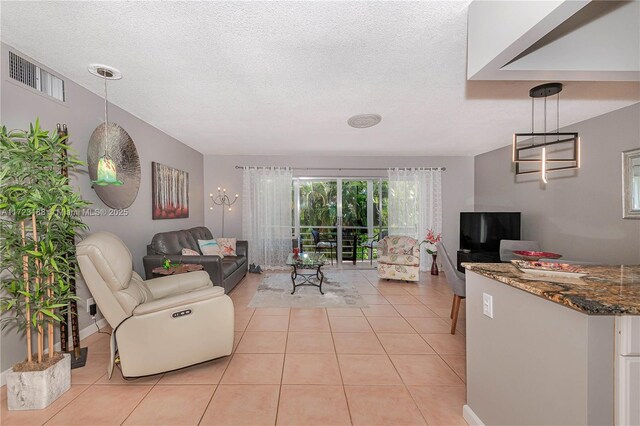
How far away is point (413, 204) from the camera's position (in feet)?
20.4

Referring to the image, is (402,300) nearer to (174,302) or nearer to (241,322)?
(241,322)

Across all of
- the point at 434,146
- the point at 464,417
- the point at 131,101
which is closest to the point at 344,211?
the point at 434,146

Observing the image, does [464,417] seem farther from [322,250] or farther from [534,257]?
[322,250]

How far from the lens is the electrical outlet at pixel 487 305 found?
162 centimetres

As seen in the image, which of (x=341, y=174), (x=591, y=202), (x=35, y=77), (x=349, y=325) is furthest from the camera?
(x=341, y=174)

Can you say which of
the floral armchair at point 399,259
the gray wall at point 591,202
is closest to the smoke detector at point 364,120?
the floral armchair at point 399,259

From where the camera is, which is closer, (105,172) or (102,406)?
(102,406)

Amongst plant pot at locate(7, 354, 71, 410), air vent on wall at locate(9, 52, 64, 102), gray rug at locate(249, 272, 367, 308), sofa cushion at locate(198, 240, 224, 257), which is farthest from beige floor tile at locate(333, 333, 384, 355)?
air vent on wall at locate(9, 52, 64, 102)

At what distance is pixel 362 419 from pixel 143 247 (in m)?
3.48

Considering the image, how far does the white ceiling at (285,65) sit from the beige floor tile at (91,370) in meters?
2.51

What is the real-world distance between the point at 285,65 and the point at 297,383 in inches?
100

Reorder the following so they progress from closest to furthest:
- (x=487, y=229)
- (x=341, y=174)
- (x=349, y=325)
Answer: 1. (x=349, y=325)
2. (x=487, y=229)
3. (x=341, y=174)

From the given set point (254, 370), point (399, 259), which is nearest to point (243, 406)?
point (254, 370)

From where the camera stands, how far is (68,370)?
2070mm
